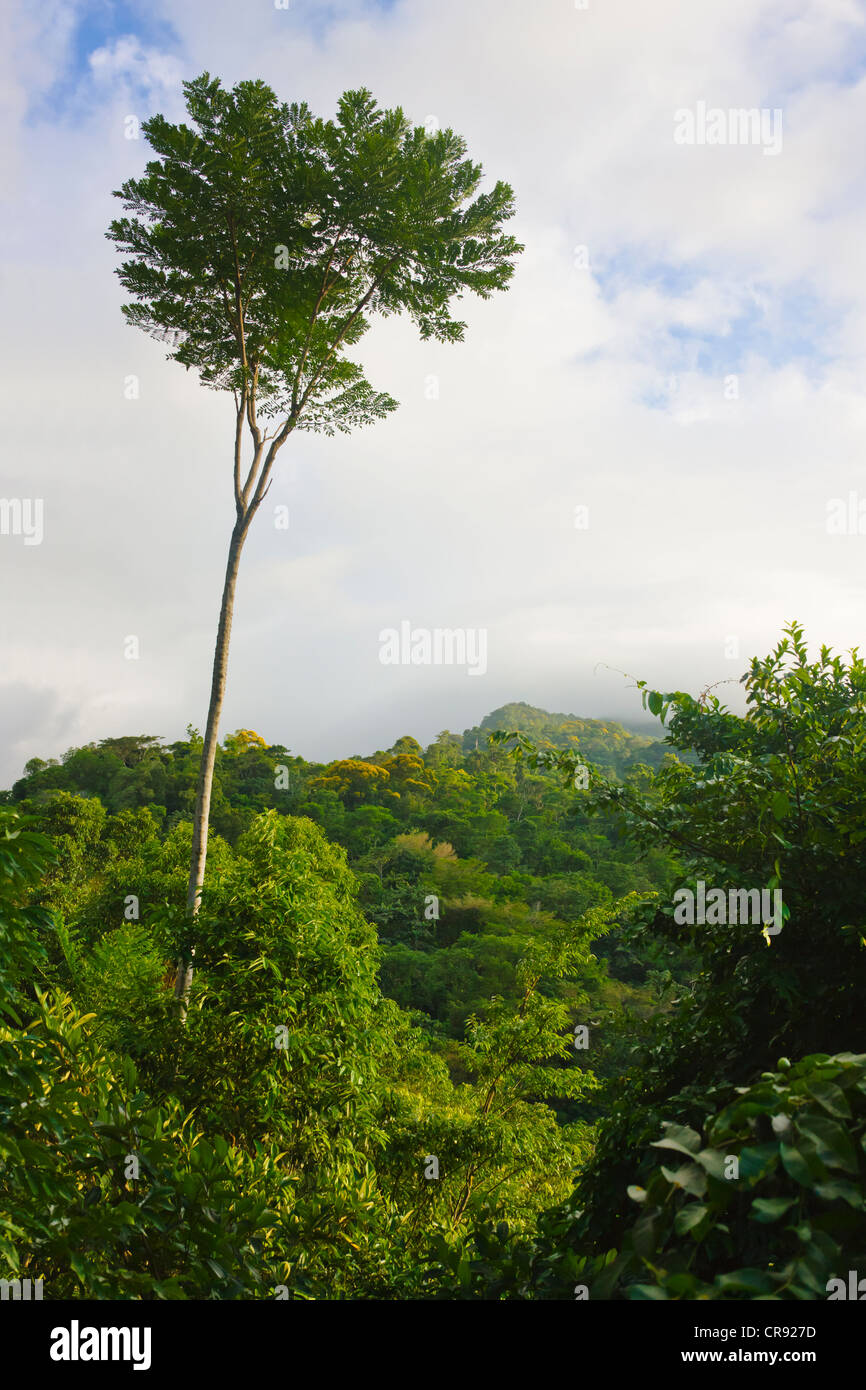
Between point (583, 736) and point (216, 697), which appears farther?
point (583, 736)

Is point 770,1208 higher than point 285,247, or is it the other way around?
point 285,247

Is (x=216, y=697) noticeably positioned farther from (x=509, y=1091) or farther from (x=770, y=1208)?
(x=770, y=1208)

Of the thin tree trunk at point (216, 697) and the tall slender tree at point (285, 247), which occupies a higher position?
the tall slender tree at point (285, 247)

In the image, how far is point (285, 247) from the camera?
8438mm

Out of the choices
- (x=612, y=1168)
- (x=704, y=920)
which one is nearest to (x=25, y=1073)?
(x=612, y=1168)

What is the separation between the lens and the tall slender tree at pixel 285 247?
746cm

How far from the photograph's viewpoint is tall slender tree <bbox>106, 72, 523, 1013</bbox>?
24.5ft

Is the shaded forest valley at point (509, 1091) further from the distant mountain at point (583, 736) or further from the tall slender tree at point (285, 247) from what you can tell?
the distant mountain at point (583, 736)
